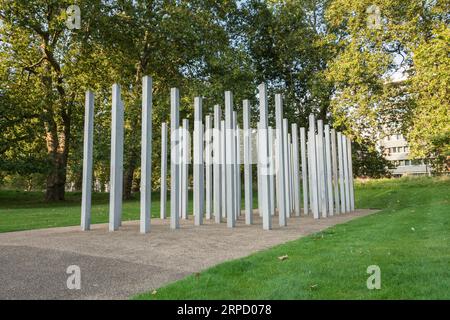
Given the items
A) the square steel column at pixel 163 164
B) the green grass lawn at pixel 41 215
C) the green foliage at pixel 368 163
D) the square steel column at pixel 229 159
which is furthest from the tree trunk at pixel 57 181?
the green foliage at pixel 368 163

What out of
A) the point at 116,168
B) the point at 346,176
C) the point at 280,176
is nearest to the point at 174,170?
the point at 116,168

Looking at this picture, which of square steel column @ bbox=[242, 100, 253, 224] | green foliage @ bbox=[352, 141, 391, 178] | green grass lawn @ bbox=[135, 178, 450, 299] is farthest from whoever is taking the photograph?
green foliage @ bbox=[352, 141, 391, 178]

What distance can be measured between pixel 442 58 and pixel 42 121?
846 inches

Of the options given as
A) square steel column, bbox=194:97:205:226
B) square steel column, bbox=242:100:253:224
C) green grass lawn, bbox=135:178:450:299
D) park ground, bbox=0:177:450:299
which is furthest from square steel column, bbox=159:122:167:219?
green grass lawn, bbox=135:178:450:299

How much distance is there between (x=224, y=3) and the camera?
2812 centimetres

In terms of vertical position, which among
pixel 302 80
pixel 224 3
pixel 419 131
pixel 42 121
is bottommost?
pixel 419 131

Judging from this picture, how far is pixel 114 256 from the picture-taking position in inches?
262

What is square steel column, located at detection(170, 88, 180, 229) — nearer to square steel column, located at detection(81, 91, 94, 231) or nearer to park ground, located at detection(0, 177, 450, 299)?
square steel column, located at detection(81, 91, 94, 231)

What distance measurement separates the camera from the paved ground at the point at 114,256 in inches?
191

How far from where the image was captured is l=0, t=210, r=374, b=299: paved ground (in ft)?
15.9

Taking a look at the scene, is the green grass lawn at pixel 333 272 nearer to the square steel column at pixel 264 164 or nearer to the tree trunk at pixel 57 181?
the square steel column at pixel 264 164
